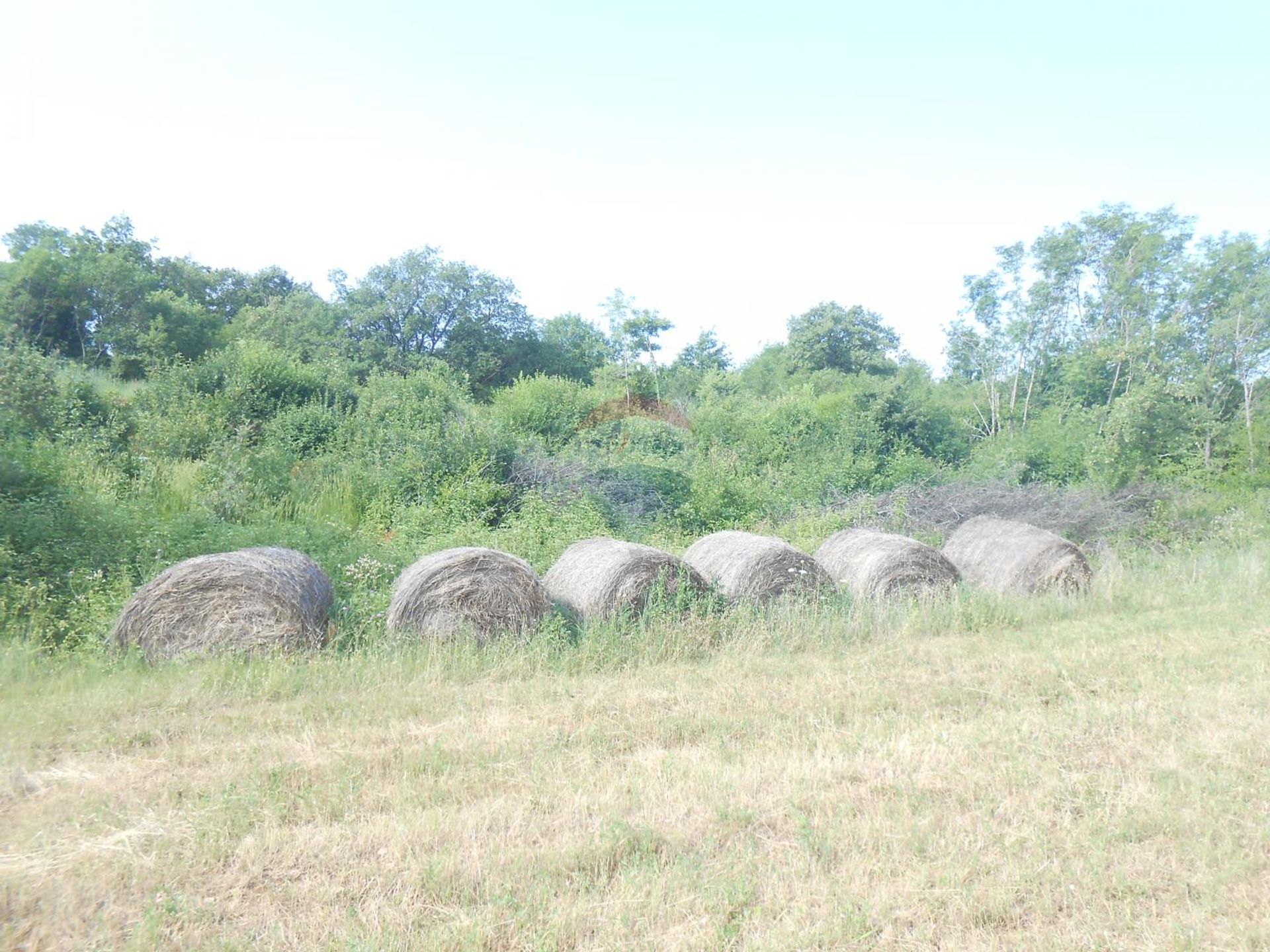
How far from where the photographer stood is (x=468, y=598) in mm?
8375

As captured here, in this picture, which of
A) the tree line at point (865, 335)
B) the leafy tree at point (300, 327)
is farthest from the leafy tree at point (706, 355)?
the leafy tree at point (300, 327)

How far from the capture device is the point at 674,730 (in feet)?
19.1

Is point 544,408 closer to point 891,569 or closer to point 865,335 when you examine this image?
point 891,569

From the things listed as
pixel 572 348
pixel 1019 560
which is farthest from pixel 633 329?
pixel 1019 560

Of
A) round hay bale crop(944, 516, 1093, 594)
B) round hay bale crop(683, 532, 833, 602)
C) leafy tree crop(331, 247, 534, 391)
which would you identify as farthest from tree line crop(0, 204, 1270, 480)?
round hay bale crop(683, 532, 833, 602)

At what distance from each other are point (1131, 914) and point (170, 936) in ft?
12.8

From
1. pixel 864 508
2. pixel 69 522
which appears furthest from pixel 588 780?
pixel 864 508

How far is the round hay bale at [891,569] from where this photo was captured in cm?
1038

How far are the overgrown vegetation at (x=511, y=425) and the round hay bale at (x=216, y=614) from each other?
594 millimetres

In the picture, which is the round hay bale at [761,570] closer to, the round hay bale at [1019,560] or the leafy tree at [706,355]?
the round hay bale at [1019,560]

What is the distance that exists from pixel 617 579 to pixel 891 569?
363 centimetres

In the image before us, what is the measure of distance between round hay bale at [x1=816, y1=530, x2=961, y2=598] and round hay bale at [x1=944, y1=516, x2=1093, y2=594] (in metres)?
0.98

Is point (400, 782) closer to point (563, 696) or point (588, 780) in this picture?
point (588, 780)

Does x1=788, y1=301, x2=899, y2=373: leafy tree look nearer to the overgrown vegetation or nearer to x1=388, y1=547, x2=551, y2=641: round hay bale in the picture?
the overgrown vegetation
